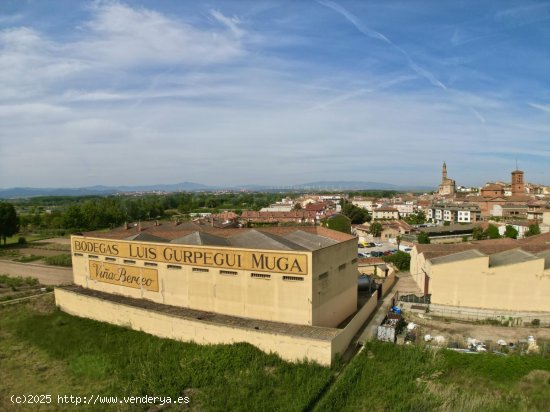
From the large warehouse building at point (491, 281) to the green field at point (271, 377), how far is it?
23.8 feet

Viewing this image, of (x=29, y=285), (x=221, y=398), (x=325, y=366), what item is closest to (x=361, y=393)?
(x=325, y=366)

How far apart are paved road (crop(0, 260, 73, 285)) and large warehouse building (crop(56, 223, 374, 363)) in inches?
386

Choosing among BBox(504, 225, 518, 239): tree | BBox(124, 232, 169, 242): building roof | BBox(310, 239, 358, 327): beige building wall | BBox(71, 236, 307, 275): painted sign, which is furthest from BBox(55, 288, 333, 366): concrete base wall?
BBox(504, 225, 518, 239): tree

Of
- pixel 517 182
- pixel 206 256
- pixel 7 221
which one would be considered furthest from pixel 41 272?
pixel 517 182

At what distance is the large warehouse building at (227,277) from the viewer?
64.2 ft

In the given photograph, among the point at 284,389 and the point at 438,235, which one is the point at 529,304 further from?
the point at 438,235

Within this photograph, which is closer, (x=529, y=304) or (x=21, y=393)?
(x=21, y=393)

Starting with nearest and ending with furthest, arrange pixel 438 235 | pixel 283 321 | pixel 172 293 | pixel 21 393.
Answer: pixel 21 393 < pixel 283 321 < pixel 172 293 < pixel 438 235

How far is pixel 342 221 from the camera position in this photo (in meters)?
62.0

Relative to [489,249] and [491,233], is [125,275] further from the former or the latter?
[491,233]

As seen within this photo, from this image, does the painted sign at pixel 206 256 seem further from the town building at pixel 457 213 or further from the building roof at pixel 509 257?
the town building at pixel 457 213

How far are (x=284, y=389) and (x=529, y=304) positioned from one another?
17431 mm

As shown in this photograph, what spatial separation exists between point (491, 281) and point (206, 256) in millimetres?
17836

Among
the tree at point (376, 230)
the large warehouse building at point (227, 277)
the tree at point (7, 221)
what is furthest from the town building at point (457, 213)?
the tree at point (7, 221)
